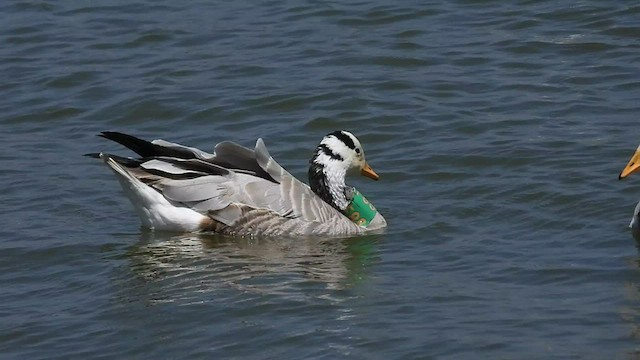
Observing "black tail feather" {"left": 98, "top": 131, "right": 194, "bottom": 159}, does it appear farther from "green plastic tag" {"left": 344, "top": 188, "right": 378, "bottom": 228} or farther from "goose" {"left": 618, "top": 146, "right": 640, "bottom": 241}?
"goose" {"left": 618, "top": 146, "right": 640, "bottom": 241}

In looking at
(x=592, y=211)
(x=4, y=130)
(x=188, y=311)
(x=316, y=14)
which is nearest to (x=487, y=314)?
(x=188, y=311)

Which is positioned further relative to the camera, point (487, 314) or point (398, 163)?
point (398, 163)

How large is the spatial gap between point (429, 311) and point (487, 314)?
14.8 inches

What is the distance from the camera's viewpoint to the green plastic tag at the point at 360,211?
11.7 m

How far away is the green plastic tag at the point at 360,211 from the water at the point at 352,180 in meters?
0.25

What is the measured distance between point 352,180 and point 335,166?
1.37 m

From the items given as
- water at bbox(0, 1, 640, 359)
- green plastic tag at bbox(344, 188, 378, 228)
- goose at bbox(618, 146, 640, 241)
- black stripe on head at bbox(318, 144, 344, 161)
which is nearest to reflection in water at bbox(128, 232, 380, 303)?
water at bbox(0, 1, 640, 359)

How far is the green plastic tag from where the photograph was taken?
1170 cm

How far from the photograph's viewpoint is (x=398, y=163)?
1312 cm

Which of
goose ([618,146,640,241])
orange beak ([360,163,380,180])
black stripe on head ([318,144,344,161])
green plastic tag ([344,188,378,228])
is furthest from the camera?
orange beak ([360,163,380,180])

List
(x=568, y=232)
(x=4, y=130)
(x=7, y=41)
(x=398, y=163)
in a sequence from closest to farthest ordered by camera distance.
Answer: (x=568, y=232) < (x=398, y=163) < (x=4, y=130) < (x=7, y=41)

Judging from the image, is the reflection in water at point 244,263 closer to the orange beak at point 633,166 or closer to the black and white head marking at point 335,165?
the black and white head marking at point 335,165

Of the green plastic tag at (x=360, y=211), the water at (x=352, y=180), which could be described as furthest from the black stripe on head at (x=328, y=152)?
the water at (x=352, y=180)

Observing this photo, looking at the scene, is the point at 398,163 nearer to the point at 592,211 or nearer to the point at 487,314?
the point at 592,211
